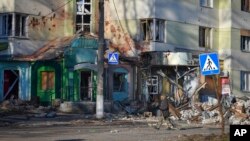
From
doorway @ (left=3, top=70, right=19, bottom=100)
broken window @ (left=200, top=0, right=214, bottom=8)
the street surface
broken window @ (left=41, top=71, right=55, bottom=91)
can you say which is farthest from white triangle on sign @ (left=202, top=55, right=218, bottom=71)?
broken window @ (left=200, top=0, right=214, bottom=8)

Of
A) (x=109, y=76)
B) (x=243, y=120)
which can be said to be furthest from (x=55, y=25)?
(x=243, y=120)

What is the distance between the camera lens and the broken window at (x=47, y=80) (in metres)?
35.8

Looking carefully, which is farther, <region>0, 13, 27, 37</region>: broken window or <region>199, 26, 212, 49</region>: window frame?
<region>199, 26, 212, 49</region>: window frame

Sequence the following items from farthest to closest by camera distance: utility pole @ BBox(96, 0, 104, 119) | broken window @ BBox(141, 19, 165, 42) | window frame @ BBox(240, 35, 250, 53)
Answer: window frame @ BBox(240, 35, 250, 53), broken window @ BBox(141, 19, 165, 42), utility pole @ BBox(96, 0, 104, 119)

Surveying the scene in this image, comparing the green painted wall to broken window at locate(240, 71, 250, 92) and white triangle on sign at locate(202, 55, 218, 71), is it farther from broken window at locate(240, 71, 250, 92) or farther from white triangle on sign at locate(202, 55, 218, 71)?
white triangle on sign at locate(202, 55, 218, 71)

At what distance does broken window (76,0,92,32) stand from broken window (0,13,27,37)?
4.29 metres

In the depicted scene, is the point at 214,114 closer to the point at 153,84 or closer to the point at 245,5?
the point at 153,84

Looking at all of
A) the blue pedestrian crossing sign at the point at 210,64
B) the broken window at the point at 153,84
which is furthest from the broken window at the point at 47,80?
the blue pedestrian crossing sign at the point at 210,64

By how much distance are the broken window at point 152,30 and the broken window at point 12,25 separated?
27.3 ft

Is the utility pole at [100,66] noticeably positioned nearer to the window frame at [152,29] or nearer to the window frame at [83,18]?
the window frame at [152,29]

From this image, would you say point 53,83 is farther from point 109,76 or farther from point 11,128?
point 11,128

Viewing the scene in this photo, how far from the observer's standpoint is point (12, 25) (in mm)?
35594

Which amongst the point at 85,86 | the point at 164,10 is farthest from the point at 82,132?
the point at 164,10

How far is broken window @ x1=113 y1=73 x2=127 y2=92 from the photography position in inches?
1449
